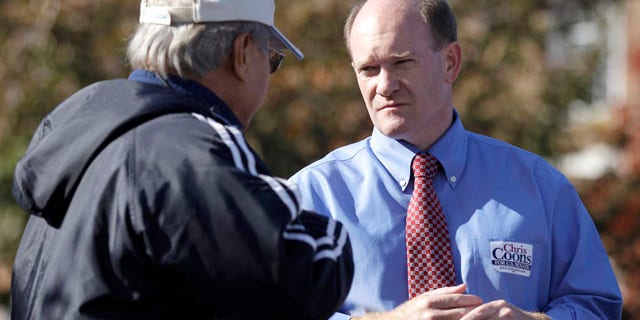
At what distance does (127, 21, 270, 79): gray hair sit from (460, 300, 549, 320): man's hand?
1.12 metres

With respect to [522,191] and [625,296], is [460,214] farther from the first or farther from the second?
[625,296]

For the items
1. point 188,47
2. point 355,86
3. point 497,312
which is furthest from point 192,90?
point 355,86

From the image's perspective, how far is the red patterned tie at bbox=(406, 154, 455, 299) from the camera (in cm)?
321

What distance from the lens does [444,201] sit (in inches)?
134

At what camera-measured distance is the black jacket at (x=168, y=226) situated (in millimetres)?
2217

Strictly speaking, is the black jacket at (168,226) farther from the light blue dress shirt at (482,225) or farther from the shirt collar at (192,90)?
the light blue dress shirt at (482,225)

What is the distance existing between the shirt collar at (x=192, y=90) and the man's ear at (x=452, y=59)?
4.63ft

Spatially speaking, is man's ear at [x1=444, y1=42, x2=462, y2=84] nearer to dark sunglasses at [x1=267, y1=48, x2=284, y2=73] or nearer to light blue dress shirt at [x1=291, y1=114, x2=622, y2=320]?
light blue dress shirt at [x1=291, y1=114, x2=622, y2=320]

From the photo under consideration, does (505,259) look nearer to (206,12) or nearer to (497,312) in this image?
(497,312)

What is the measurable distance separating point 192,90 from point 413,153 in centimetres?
121

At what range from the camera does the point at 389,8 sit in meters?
3.58

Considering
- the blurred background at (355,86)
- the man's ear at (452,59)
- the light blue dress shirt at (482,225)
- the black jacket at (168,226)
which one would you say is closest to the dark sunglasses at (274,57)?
the black jacket at (168,226)

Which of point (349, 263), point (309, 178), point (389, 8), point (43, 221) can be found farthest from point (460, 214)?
point (43, 221)

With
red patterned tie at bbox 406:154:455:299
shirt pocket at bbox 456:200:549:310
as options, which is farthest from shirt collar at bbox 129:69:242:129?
shirt pocket at bbox 456:200:549:310
